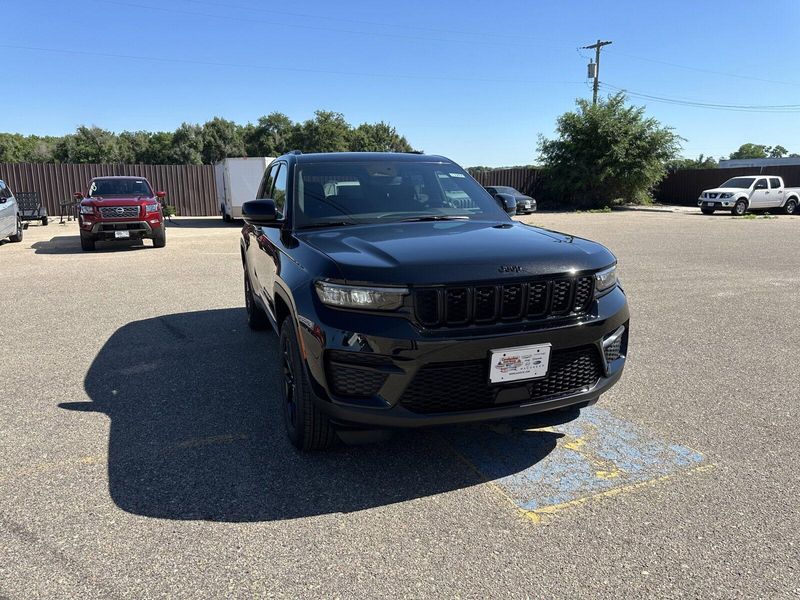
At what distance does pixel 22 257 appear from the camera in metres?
12.2

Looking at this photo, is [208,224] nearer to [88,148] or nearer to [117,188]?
[117,188]

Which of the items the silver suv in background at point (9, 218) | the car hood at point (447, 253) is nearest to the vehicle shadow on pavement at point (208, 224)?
the silver suv in background at point (9, 218)

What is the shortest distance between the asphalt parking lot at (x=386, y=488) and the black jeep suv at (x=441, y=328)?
0.44m

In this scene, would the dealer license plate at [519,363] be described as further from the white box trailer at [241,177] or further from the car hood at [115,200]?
the white box trailer at [241,177]

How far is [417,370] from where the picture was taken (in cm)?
269

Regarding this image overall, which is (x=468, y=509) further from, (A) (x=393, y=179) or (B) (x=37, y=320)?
(B) (x=37, y=320)

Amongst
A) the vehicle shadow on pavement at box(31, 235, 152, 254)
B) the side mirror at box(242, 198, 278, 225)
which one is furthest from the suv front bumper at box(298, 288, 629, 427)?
the vehicle shadow on pavement at box(31, 235, 152, 254)

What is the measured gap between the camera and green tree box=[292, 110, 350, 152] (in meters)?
63.3

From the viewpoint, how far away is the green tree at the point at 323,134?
6331 cm

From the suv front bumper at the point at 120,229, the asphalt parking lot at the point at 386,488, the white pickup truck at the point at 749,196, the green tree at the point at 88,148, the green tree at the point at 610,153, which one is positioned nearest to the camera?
the asphalt parking lot at the point at 386,488

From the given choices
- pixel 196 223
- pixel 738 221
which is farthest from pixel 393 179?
pixel 738 221

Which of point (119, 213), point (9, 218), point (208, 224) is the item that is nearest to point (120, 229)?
point (119, 213)

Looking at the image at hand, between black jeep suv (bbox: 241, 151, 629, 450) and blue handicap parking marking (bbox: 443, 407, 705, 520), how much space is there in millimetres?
405

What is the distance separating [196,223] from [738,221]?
21587 mm
